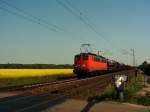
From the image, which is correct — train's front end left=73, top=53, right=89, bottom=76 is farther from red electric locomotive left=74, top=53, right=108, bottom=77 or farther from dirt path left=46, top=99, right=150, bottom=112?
dirt path left=46, top=99, right=150, bottom=112

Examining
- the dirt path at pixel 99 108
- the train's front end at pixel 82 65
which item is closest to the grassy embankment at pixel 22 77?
the train's front end at pixel 82 65

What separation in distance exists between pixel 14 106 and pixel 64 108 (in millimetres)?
2027

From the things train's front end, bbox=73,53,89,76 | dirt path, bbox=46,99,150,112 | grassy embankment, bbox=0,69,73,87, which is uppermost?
train's front end, bbox=73,53,89,76

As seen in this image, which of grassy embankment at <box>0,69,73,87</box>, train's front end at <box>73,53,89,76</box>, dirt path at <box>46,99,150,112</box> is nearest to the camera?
dirt path at <box>46,99,150,112</box>

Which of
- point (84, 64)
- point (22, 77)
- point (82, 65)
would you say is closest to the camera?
point (84, 64)

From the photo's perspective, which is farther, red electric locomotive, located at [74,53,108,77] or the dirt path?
red electric locomotive, located at [74,53,108,77]

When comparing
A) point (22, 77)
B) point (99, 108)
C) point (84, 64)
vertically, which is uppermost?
point (84, 64)

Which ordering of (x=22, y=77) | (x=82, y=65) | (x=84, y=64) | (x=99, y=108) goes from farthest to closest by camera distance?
(x=22, y=77) < (x=82, y=65) < (x=84, y=64) < (x=99, y=108)

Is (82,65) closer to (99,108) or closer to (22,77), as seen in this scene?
(22,77)

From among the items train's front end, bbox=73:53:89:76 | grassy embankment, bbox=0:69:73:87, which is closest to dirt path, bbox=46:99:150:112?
grassy embankment, bbox=0:69:73:87

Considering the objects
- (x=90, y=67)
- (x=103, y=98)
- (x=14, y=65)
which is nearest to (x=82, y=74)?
(x=90, y=67)

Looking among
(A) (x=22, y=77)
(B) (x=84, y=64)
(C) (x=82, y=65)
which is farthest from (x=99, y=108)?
(A) (x=22, y=77)

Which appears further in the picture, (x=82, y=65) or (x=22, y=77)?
(x=22, y=77)

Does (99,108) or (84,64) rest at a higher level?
(84,64)
